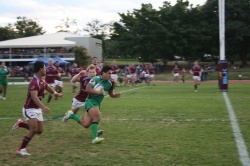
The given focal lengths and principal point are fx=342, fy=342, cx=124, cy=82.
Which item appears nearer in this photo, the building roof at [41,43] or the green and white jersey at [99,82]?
the green and white jersey at [99,82]

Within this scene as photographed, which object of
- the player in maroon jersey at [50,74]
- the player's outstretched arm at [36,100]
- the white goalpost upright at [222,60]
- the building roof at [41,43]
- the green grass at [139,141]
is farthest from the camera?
the building roof at [41,43]

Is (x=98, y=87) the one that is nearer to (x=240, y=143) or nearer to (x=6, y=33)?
(x=240, y=143)

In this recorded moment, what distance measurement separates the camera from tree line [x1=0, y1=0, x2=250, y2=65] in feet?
152

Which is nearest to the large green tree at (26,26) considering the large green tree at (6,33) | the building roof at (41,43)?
the large green tree at (6,33)

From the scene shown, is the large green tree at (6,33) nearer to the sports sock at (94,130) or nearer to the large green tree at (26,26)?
the large green tree at (26,26)

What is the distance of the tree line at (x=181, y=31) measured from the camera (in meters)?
46.4

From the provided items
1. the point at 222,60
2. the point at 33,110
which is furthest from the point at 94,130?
the point at 222,60

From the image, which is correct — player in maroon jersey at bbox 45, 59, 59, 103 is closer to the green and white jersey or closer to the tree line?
the green and white jersey

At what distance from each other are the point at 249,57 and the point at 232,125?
60844 mm

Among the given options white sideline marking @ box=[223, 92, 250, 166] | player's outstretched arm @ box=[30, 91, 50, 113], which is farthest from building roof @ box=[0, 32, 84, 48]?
player's outstretched arm @ box=[30, 91, 50, 113]

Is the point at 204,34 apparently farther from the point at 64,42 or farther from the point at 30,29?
the point at 30,29

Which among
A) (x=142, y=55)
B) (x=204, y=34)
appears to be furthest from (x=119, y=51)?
(x=204, y=34)

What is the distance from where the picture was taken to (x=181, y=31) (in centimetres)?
4625

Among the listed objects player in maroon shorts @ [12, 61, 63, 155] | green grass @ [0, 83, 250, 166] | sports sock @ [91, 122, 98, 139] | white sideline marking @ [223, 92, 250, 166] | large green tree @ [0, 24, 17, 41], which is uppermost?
large green tree @ [0, 24, 17, 41]
